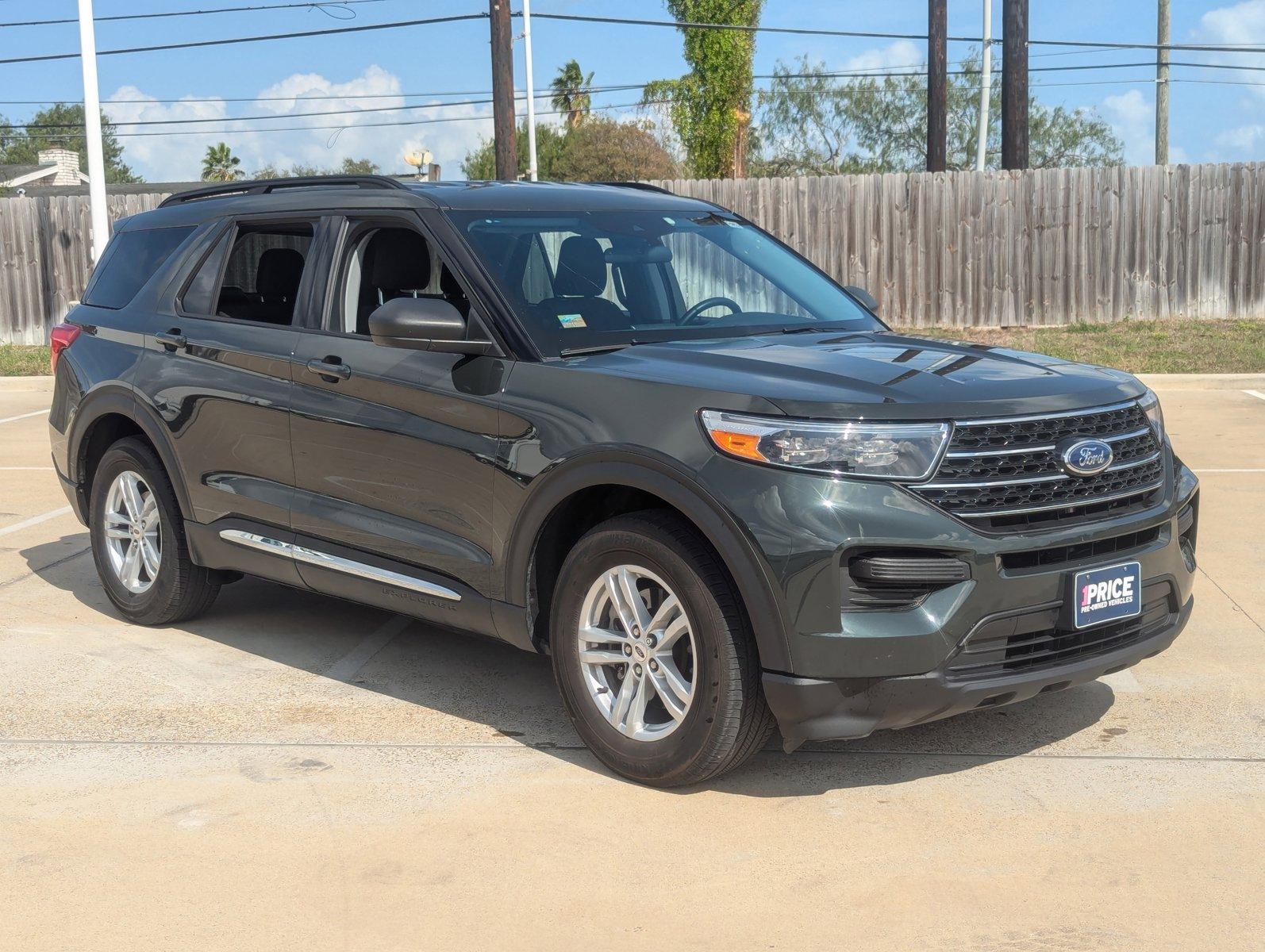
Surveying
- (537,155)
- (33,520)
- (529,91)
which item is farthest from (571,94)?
(33,520)

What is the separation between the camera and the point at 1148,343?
18172 millimetres

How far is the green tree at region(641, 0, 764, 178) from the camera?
38125 mm

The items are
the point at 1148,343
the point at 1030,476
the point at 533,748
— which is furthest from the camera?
the point at 1148,343

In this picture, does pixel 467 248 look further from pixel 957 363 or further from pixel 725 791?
pixel 725 791

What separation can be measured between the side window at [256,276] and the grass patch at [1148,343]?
10.3 m

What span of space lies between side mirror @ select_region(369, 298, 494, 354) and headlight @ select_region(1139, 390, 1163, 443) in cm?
209

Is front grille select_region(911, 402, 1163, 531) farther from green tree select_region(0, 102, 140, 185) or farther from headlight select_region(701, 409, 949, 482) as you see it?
green tree select_region(0, 102, 140, 185)

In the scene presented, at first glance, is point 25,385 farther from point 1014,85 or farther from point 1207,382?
point 1014,85

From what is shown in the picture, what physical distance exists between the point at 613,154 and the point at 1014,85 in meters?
44.5

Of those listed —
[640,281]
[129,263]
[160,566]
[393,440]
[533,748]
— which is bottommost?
[533,748]

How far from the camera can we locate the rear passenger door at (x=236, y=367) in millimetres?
5637

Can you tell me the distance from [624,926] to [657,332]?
2.16m

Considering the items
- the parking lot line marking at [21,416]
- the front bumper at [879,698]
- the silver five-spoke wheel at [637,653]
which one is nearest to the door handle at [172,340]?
the silver five-spoke wheel at [637,653]

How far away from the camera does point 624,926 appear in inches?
141
